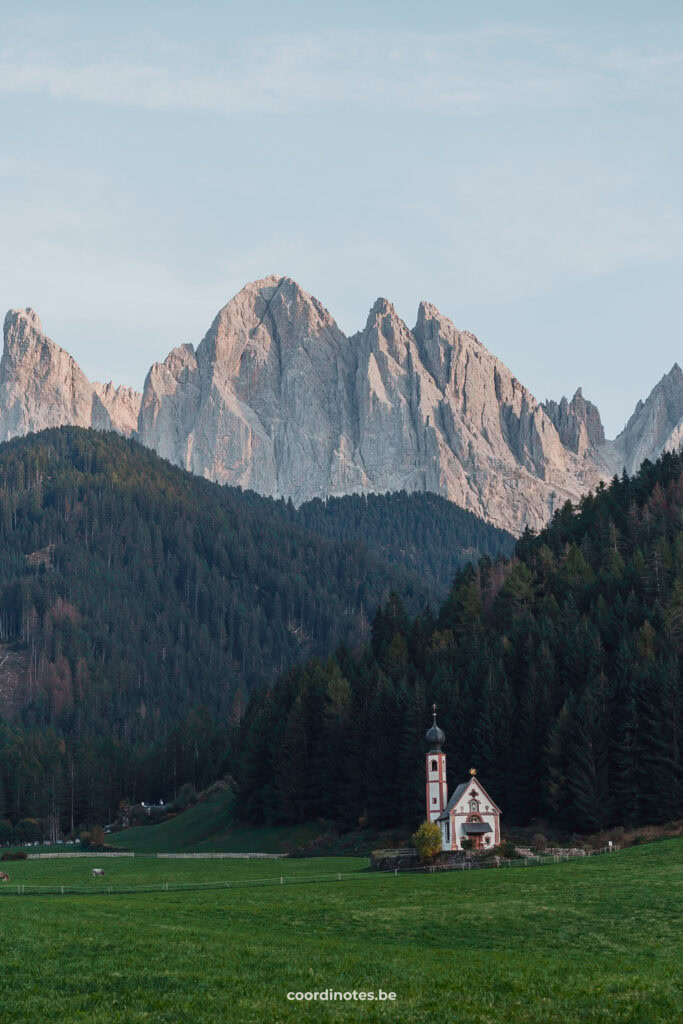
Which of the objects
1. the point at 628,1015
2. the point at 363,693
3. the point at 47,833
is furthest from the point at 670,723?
the point at 47,833

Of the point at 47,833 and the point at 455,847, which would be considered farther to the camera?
the point at 47,833

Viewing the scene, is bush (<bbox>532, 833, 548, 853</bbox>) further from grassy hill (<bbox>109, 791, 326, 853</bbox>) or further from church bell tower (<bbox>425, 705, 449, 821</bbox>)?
grassy hill (<bbox>109, 791, 326, 853</bbox>)

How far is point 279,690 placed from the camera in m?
132

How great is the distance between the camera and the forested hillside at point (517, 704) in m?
91.7

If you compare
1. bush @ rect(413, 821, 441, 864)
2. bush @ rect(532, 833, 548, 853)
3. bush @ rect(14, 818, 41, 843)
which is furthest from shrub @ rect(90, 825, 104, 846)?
bush @ rect(413, 821, 441, 864)

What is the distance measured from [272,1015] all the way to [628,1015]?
25.1 ft

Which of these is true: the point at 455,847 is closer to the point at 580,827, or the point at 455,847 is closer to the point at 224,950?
the point at 580,827

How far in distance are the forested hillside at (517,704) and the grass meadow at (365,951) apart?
30.5m

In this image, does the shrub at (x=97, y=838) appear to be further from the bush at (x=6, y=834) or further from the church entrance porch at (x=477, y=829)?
the church entrance porch at (x=477, y=829)

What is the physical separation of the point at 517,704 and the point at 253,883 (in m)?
39.8

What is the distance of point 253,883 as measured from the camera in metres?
67.2

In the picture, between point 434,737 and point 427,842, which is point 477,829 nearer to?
point 427,842

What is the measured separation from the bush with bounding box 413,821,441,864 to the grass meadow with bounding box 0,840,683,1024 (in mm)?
14026

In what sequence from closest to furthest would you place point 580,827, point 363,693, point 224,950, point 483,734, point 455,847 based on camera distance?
1. point 224,950
2. point 455,847
3. point 580,827
4. point 483,734
5. point 363,693
